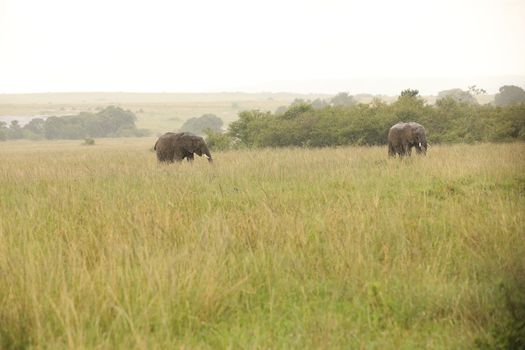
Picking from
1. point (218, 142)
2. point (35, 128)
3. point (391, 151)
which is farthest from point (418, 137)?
point (35, 128)

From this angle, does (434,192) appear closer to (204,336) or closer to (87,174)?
(204,336)

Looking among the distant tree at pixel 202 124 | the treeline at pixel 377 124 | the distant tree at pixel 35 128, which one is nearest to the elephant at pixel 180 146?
the treeline at pixel 377 124

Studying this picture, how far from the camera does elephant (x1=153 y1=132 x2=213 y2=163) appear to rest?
1503 cm

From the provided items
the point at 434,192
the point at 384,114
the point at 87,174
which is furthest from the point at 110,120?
the point at 434,192

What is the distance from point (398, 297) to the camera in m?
3.58

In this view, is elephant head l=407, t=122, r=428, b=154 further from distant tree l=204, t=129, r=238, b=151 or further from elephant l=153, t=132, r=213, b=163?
distant tree l=204, t=129, r=238, b=151

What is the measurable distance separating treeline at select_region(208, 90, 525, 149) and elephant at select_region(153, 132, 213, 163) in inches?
323

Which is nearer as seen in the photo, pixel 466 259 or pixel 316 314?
pixel 316 314

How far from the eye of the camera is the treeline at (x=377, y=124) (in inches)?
813

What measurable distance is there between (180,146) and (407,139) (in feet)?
22.0

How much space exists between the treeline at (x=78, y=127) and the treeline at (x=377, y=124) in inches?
1517

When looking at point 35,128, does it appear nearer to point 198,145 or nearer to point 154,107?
point 154,107

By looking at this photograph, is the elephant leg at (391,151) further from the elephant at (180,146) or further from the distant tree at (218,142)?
the distant tree at (218,142)

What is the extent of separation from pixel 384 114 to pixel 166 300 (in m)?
19.7
